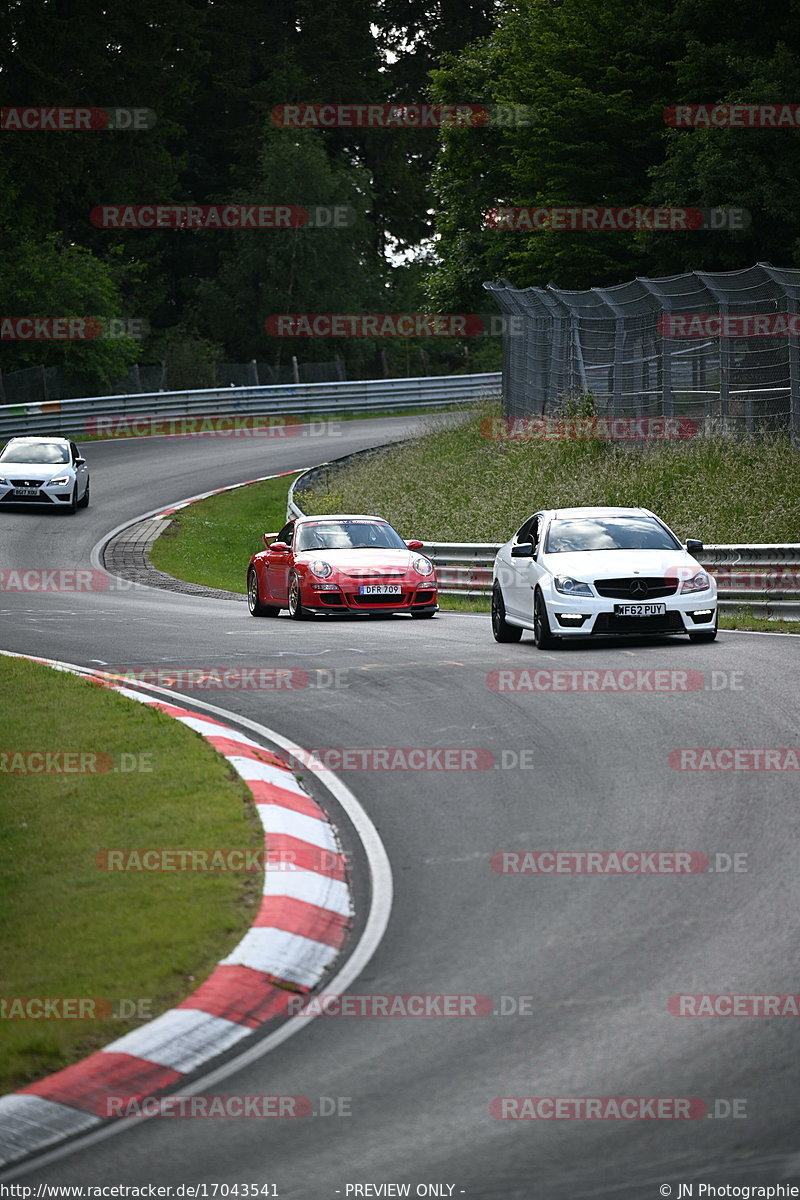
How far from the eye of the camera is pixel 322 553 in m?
20.2

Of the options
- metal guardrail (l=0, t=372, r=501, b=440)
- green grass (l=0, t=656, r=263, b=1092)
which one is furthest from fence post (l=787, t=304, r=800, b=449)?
metal guardrail (l=0, t=372, r=501, b=440)

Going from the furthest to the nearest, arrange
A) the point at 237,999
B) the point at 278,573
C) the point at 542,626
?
the point at 278,573 < the point at 542,626 < the point at 237,999

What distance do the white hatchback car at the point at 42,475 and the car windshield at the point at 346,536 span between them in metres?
15.2

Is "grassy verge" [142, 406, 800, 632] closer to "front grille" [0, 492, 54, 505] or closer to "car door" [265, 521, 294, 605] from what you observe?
"front grille" [0, 492, 54, 505]

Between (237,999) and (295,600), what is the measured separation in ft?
46.4

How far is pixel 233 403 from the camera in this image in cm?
5156

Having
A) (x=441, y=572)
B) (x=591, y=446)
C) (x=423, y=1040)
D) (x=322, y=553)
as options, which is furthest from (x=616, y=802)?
(x=591, y=446)

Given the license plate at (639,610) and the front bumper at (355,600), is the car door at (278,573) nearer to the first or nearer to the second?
the front bumper at (355,600)

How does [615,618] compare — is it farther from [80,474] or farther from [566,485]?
[80,474]

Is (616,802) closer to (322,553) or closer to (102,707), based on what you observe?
(102,707)

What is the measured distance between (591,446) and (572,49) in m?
14.1

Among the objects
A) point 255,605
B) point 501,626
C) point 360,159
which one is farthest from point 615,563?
point 360,159

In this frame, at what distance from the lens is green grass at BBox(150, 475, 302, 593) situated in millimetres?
29766

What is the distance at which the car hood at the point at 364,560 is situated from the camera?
1970 centimetres
